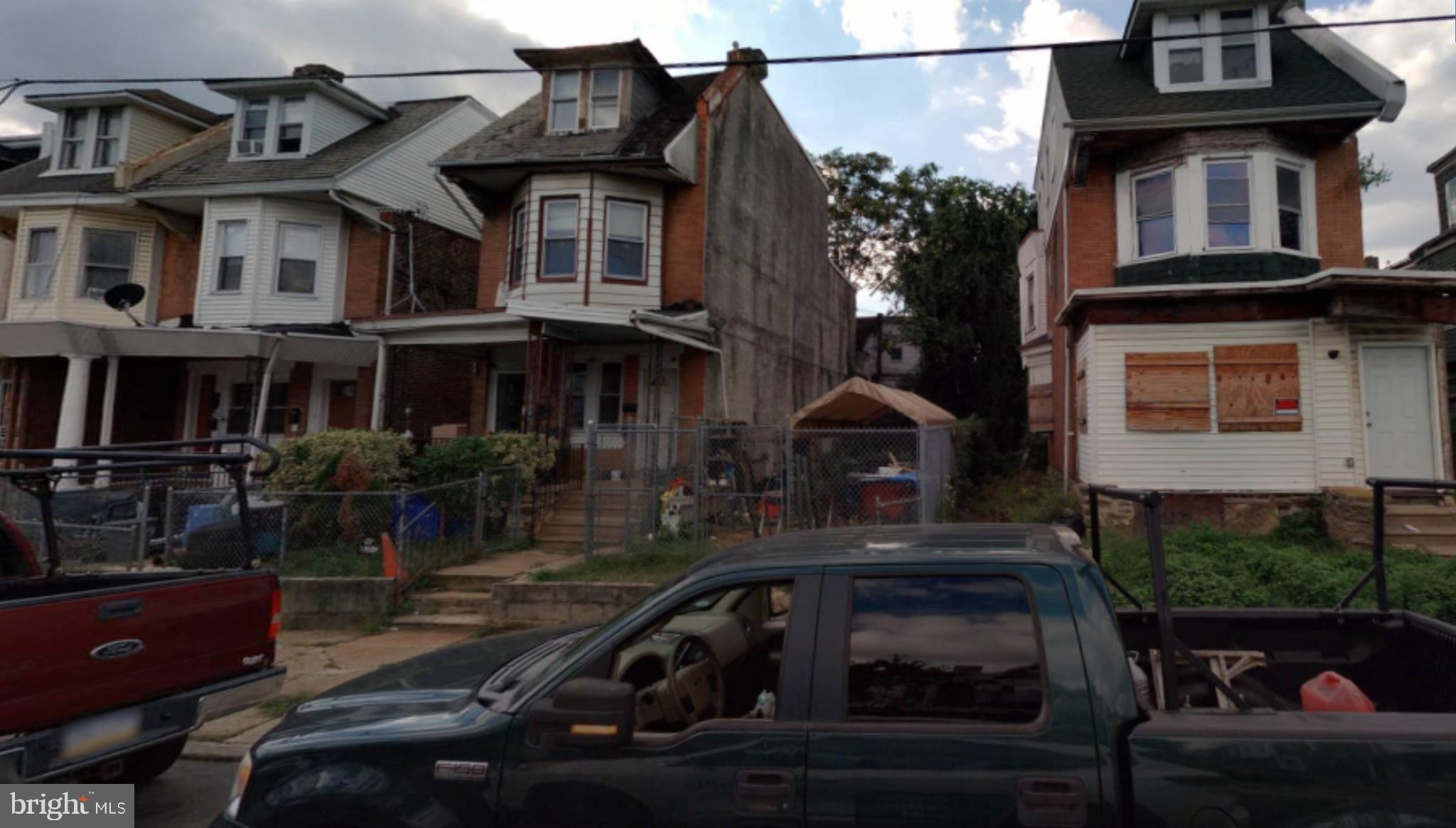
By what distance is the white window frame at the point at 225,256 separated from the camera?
54.1ft

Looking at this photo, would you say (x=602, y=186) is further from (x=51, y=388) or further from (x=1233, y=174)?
(x=51, y=388)

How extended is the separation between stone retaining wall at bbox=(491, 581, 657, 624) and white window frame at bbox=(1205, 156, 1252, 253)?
10538mm

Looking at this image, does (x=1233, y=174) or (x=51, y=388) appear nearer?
(x=1233, y=174)

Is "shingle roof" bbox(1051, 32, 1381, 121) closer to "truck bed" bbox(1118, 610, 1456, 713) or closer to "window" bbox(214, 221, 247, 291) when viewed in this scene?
"truck bed" bbox(1118, 610, 1456, 713)

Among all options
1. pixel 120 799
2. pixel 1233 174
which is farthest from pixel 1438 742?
pixel 1233 174

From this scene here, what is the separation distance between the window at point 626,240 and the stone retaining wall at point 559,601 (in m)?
7.87

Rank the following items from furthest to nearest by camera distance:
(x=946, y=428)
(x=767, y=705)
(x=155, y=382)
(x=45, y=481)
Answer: (x=155, y=382) → (x=946, y=428) → (x=45, y=481) → (x=767, y=705)

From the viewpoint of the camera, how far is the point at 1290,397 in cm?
1099

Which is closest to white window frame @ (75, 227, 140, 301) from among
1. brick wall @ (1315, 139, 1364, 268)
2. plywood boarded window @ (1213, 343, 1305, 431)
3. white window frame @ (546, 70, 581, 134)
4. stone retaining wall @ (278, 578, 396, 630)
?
white window frame @ (546, 70, 581, 134)

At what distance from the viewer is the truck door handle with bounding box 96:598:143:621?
3699 mm

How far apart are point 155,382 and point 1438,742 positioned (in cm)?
2242

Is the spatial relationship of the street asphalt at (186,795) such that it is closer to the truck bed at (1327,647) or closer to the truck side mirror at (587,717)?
the truck side mirror at (587,717)

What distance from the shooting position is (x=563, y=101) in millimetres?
15828

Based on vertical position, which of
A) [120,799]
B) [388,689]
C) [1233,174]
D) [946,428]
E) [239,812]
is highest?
[1233,174]
